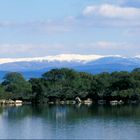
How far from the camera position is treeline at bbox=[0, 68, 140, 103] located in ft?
257

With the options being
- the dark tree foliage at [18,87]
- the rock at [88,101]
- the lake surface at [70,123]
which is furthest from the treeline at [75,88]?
the lake surface at [70,123]

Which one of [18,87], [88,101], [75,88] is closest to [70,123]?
[88,101]

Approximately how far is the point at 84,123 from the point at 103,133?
7420 millimetres

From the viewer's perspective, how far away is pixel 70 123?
4919 cm

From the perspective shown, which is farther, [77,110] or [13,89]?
[13,89]

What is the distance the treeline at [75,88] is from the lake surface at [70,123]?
1280cm

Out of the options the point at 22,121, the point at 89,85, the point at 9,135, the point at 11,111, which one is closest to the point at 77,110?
the point at 11,111

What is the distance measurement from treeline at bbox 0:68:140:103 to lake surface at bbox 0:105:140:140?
42.0 feet

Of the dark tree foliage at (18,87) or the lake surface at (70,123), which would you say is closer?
the lake surface at (70,123)

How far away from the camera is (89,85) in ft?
265

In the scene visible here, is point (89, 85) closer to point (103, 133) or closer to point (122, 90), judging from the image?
point (122, 90)

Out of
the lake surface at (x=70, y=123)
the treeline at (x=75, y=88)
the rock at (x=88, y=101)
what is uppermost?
the treeline at (x=75, y=88)

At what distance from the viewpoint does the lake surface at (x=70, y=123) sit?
4084 cm

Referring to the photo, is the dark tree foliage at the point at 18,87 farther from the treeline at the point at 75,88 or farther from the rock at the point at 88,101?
the rock at the point at 88,101
